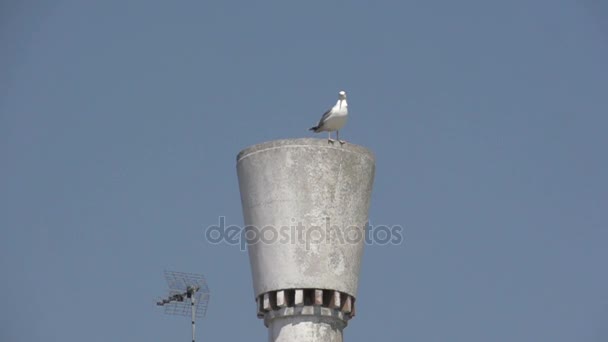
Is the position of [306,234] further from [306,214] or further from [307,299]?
[307,299]

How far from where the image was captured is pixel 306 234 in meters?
38.8

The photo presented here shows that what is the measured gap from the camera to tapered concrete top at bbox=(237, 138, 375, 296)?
127ft

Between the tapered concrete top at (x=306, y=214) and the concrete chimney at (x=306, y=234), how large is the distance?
0.8 inches

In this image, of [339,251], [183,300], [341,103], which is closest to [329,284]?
[339,251]

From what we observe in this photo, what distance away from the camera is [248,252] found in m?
39.8

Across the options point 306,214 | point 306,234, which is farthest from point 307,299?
point 306,214

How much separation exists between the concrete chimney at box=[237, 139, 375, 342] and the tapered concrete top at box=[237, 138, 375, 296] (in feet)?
0.07

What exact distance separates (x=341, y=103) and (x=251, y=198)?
276cm

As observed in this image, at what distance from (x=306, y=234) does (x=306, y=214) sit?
0.41 m

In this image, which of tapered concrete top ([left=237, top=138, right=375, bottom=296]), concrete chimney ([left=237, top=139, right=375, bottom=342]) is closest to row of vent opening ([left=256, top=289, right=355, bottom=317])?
concrete chimney ([left=237, top=139, right=375, bottom=342])

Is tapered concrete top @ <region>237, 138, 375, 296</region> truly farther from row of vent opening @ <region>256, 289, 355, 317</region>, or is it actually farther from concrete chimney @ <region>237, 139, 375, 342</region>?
row of vent opening @ <region>256, 289, 355, 317</region>

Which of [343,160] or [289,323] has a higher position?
[343,160]

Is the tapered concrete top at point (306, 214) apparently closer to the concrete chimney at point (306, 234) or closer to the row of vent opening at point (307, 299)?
the concrete chimney at point (306, 234)

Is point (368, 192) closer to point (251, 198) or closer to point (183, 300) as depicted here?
point (251, 198)
